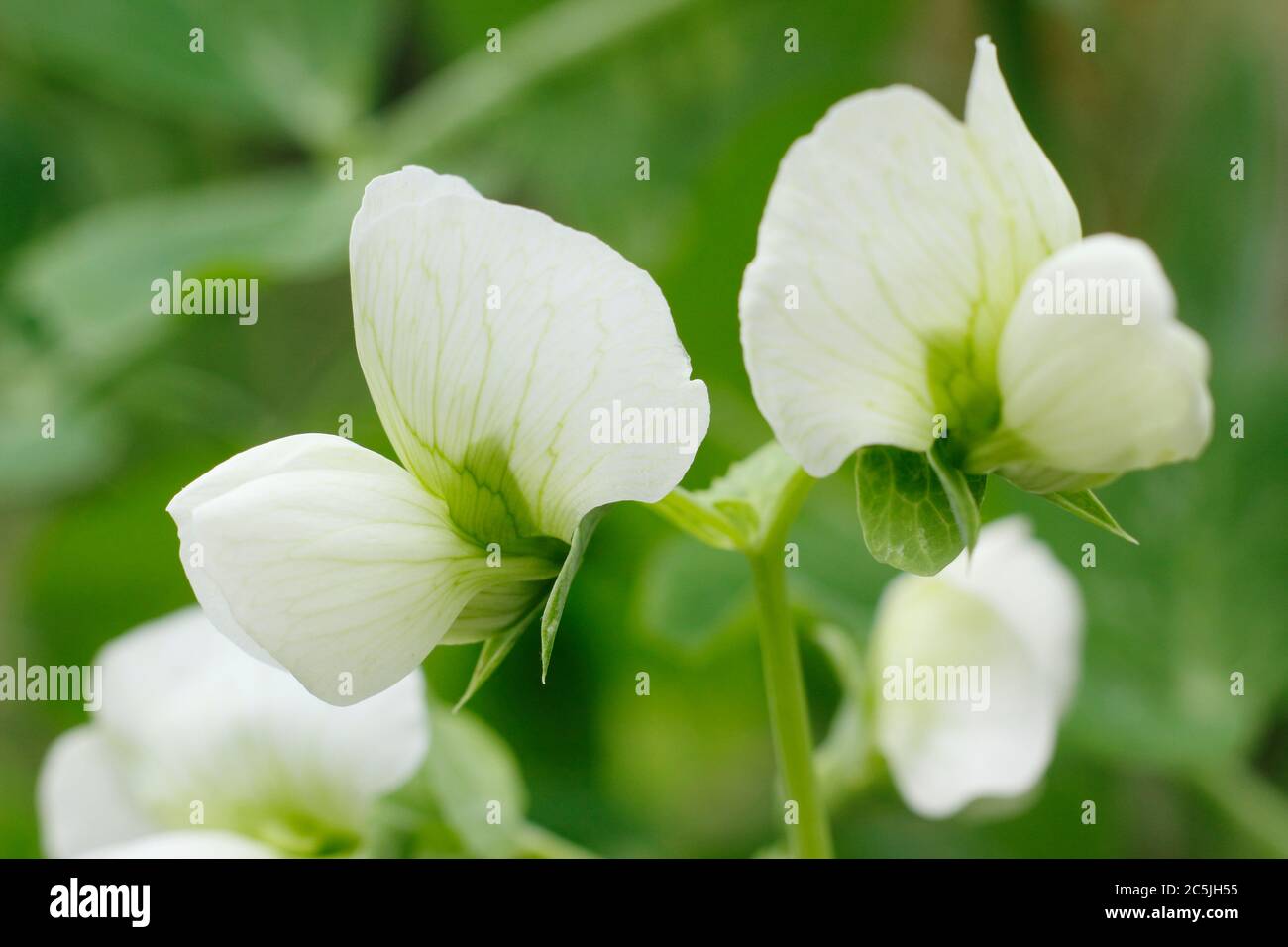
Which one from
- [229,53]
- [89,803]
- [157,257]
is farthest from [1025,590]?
[229,53]

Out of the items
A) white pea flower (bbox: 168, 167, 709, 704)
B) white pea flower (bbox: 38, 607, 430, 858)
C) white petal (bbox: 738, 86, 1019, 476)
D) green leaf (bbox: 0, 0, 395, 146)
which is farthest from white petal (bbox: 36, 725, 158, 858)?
green leaf (bbox: 0, 0, 395, 146)

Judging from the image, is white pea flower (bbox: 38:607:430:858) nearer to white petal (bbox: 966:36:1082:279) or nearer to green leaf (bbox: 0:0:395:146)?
white petal (bbox: 966:36:1082:279)

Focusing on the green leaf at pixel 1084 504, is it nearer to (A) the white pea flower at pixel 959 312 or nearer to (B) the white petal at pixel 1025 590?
(A) the white pea flower at pixel 959 312

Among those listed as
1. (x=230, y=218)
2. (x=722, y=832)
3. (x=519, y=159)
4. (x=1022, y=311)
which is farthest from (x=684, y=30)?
(x=1022, y=311)

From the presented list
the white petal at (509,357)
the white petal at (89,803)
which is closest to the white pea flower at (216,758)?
the white petal at (89,803)

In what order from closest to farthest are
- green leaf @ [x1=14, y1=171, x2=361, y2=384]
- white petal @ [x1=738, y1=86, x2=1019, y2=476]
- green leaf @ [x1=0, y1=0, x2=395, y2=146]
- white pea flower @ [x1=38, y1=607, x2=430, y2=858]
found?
white petal @ [x1=738, y1=86, x2=1019, y2=476] < white pea flower @ [x1=38, y1=607, x2=430, y2=858] < green leaf @ [x1=14, y1=171, x2=361, y2=384] < green leaf @ [x1=0, y1=0, x2=395, y2=146]
